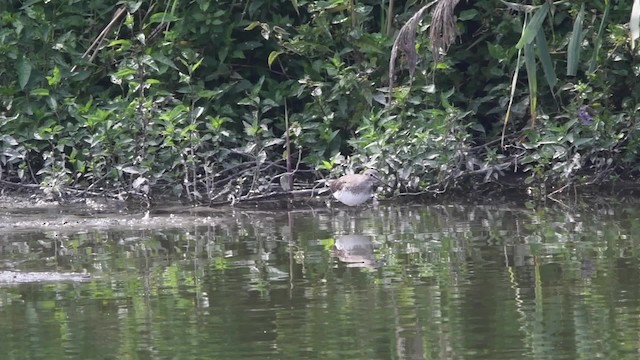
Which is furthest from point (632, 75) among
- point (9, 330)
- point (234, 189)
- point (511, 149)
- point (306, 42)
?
point (9, 330)

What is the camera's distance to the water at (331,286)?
5.30 meters

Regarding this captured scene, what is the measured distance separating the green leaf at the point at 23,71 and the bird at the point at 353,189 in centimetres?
281

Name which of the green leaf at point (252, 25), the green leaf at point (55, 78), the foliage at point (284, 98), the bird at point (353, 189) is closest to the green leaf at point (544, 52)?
the bird at point (353, 189)

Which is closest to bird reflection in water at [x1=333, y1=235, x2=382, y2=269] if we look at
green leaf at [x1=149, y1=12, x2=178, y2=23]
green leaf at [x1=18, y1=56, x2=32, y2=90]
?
green leaf at [x1=149, y1=12, x2=178, y2=23]

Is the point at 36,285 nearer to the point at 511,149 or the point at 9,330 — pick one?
the point at 9,330

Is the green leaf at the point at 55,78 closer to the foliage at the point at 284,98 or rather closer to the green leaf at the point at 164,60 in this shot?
the foliage at the point at 284,98

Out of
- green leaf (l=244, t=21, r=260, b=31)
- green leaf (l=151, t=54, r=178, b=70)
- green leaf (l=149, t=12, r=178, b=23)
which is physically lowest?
green leaf (l=151, t=54, r=178, b=70)

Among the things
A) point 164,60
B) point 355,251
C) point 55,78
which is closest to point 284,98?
point 164,60

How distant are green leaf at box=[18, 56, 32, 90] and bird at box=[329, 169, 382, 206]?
111 inches

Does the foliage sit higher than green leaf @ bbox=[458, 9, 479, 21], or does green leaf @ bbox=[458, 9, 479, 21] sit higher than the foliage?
green leaf @ bbox=[458, 9, 479, 21]

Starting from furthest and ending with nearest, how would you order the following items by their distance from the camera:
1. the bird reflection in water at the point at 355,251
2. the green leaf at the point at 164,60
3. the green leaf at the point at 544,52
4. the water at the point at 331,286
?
A: the green leaf at the point at 164,60 → the green leaf at the point at 544,52 → the bird reflection in water at the point at 355,251 → the water at the point at 331,286

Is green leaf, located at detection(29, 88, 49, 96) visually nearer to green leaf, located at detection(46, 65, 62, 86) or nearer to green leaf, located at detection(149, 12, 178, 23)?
green leaf, located at detection(46, 65, 62, 86)

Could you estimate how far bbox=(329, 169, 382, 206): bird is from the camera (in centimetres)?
945

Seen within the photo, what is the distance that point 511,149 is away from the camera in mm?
10711
